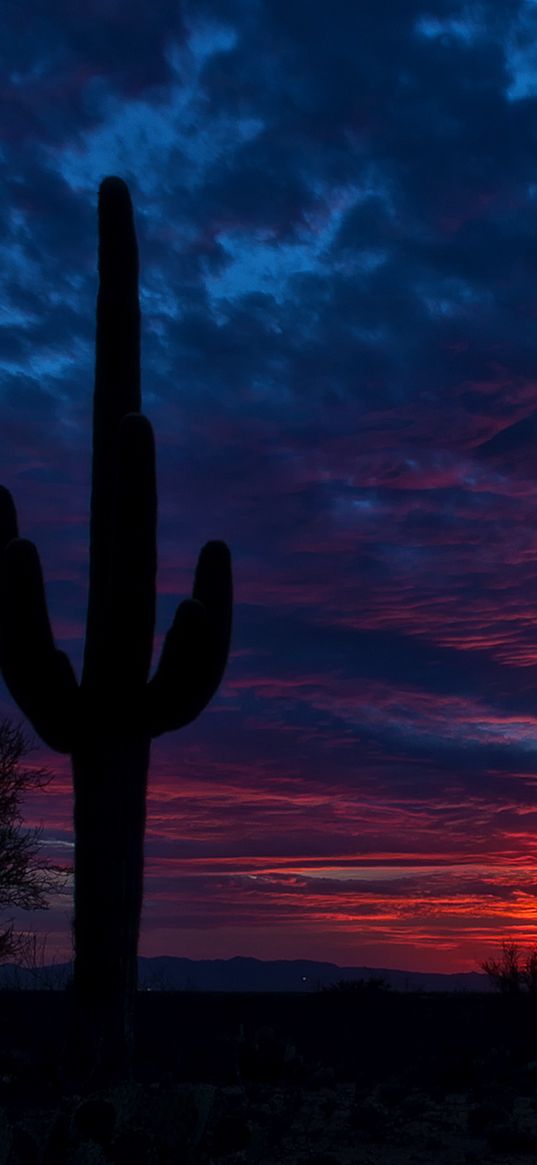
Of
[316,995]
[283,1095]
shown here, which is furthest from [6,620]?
[316,995]

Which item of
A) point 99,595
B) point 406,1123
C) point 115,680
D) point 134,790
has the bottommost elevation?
point 406,1123

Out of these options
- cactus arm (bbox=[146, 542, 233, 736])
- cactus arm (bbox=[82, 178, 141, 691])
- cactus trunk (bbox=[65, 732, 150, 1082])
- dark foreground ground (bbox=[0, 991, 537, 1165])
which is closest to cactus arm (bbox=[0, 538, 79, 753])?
cactus arm (bbox=[82, 178, 141, 691])

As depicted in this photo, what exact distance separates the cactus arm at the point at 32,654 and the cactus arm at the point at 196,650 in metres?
0.75

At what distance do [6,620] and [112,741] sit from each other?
1.53 m

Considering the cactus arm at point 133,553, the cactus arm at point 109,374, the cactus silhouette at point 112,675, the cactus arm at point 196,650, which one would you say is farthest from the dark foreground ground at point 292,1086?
the cactus arm at point 109,374

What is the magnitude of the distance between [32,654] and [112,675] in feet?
2.40

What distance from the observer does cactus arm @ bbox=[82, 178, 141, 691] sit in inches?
458

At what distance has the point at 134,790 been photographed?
1155cm

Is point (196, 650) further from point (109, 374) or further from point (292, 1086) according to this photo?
point (292, 1086)

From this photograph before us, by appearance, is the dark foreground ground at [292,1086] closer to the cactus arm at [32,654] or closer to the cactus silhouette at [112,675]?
the cactus silhouette at [112,675]

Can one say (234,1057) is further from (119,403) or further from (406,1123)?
(119,403)

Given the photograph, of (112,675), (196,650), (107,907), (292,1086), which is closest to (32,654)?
(112,675)

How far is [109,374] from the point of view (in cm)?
1202

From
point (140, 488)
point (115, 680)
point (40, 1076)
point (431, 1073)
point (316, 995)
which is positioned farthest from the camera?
point (316, 995)
